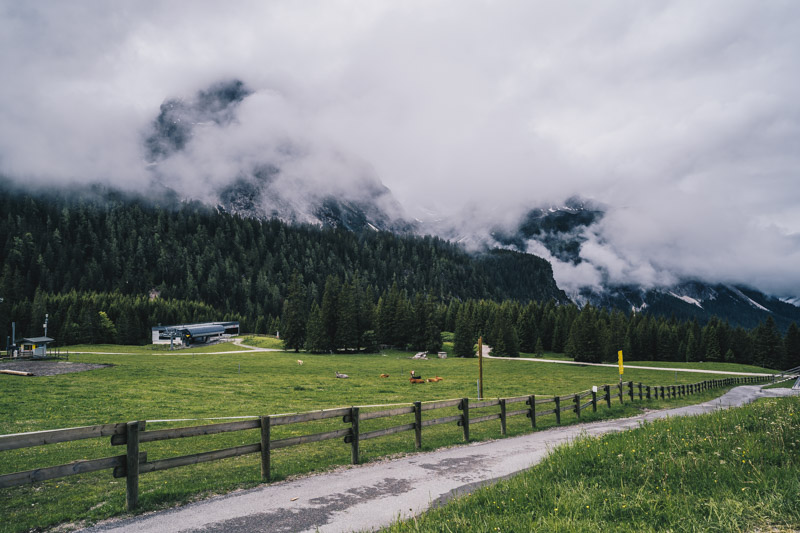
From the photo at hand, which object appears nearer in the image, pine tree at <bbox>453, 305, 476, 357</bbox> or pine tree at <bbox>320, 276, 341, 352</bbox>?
pine tree at <bbox>320, 276, 341, 352</bbox>

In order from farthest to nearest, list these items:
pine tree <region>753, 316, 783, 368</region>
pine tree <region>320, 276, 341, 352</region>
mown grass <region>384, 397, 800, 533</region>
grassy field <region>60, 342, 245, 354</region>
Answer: pine tree <region>753, 316, 783, 368</region> → pine tree <region>320, 276, 341, 352</region> → grassy field <region>60, 342, 245, 354</region> → mown grass <region>384, 397, 800, 533</region>

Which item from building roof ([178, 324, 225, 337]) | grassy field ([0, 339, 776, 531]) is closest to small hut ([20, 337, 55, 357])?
grassy field ([0, 339, 776, 531])

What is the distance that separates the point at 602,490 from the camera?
726 centimetres

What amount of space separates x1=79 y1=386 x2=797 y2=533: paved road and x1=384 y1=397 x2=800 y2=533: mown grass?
143 cm

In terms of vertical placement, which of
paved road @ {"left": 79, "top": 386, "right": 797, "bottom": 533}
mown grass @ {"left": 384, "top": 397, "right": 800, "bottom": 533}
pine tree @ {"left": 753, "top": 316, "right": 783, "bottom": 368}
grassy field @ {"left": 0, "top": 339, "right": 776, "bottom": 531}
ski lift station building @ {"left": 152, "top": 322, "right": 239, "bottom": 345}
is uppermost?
mown grass @ {"left": 384, "top": 397, "right": 800, "bottom": 533}

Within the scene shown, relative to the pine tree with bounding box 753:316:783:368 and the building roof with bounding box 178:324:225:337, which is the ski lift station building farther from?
the pine tree with bounding box 753:316:783:368

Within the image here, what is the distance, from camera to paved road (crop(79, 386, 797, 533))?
739 cm

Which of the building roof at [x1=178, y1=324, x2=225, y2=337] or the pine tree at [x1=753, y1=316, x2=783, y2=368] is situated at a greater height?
the building roof at [x1=178, y1=324, x2=225, y2=337]

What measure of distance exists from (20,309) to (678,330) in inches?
6878

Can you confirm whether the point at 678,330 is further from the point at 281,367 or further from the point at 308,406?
the point at 308,406

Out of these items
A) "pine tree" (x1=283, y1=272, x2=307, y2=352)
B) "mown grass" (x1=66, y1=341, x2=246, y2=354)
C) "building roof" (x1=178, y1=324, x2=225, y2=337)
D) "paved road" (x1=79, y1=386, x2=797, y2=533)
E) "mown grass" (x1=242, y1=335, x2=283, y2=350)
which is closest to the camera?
"paved road" (x1=79, y1=386, x2=797, y2=533)

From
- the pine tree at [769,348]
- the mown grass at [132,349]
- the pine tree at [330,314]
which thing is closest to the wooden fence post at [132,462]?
the pine tree at [330,314]

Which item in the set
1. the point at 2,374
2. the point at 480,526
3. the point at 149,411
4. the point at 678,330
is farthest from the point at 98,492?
the point at 678,330

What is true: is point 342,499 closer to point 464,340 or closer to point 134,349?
point 464,340
